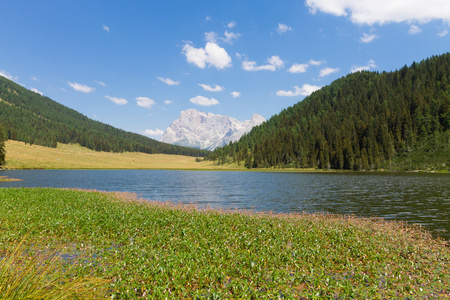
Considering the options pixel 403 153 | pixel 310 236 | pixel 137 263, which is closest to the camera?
pixel 137 263

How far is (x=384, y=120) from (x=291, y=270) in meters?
199

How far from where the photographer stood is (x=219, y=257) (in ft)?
47.7

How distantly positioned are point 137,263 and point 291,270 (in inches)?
333

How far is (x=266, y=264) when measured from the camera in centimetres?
1411

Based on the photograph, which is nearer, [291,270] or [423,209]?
[291,270]

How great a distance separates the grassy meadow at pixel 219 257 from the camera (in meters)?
10.6

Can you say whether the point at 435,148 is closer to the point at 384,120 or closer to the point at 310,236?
the point at 384,120

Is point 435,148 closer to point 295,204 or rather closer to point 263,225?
point 295,204

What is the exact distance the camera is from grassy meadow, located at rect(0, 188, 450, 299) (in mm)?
10586

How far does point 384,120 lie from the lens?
176 metres

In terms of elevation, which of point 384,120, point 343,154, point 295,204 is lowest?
point 295,204

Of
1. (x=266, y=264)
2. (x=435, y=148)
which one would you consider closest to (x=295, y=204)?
(x=266, y=264)

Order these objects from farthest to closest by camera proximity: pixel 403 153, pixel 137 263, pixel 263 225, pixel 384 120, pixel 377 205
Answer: pixel 384 120, pixel 403 153, pixel 377 205, pixel 263 225, pixel 137 263

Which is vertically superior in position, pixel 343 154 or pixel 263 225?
pixel 343 154
